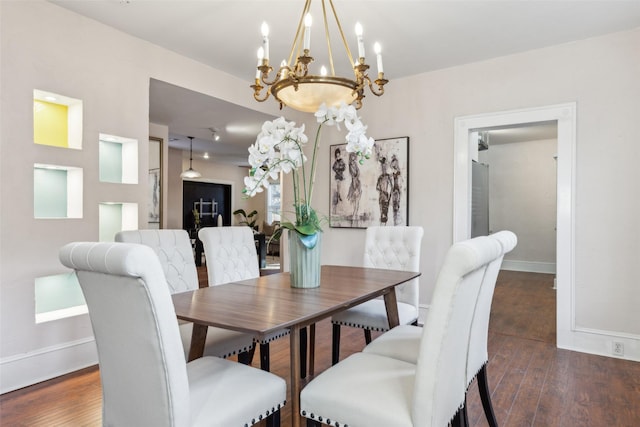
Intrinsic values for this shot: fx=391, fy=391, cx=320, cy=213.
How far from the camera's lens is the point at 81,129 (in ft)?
9.32

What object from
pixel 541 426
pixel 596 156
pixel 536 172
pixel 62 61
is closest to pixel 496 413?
pixel 541 426

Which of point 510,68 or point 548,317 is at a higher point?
point 510,68

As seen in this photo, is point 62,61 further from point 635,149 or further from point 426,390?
point 635,149

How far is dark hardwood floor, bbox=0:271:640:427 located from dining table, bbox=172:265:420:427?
728mm

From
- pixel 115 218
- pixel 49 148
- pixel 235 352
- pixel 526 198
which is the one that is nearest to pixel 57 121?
pixel 49 148

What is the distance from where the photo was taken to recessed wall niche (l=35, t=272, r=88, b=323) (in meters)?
2.72

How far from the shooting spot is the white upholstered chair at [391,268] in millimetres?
2504

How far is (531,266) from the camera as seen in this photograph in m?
7.46

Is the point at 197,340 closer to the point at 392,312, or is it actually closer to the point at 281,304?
the point at 281,304

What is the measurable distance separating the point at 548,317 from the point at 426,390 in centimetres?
371

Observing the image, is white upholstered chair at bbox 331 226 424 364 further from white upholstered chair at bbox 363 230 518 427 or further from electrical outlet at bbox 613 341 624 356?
electrical outlet at bbox 613 341 624 356

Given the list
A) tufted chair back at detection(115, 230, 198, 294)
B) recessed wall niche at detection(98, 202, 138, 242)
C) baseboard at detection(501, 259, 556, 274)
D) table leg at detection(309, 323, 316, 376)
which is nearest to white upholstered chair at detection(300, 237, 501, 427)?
table leg at detection(309, 323, 316, 376)

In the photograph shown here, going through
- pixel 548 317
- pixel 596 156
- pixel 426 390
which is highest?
pixel 596 156

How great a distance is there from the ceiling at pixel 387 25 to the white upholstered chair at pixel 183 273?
1.61m
